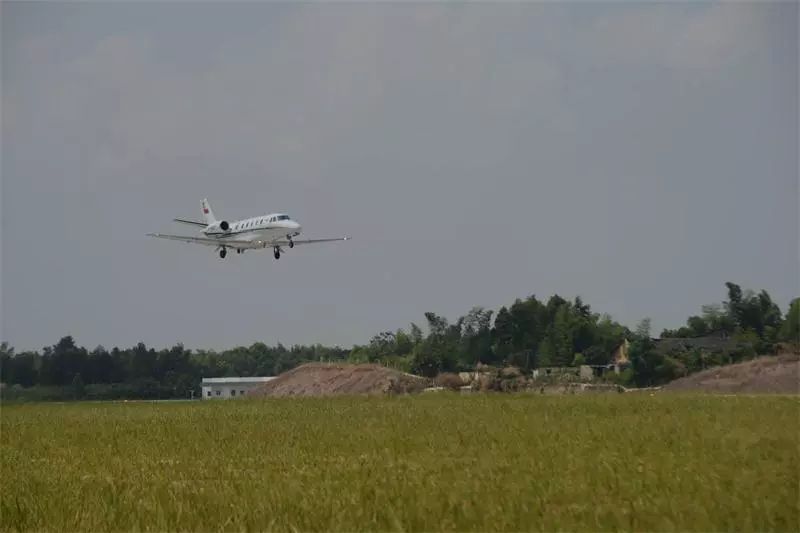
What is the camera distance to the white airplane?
7219 centimetres

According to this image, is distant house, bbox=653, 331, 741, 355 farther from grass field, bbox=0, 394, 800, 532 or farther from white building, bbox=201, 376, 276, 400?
grass field, bbox=0, 394, 800, 532

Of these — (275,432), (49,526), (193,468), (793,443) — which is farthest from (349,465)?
(275,432)

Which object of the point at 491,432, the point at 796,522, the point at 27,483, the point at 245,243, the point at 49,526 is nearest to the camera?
the point at 796,522

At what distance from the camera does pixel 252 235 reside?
7406cm

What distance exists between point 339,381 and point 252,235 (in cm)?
1925

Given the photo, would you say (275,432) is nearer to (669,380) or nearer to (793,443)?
(793,443)

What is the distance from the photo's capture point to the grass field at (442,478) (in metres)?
14.2

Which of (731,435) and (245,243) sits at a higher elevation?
(245,243)

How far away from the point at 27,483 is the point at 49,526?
7.17 m

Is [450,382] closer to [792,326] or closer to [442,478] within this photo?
[792,326]

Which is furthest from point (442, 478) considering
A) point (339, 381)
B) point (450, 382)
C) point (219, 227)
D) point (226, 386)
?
point (226, 386)

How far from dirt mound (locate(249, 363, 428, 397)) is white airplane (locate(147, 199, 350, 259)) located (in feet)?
46.7

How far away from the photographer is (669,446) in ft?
69.4

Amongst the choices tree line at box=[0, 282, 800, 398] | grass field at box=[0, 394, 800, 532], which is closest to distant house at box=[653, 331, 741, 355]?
tree line at box=[0, 282, 800, 398]
